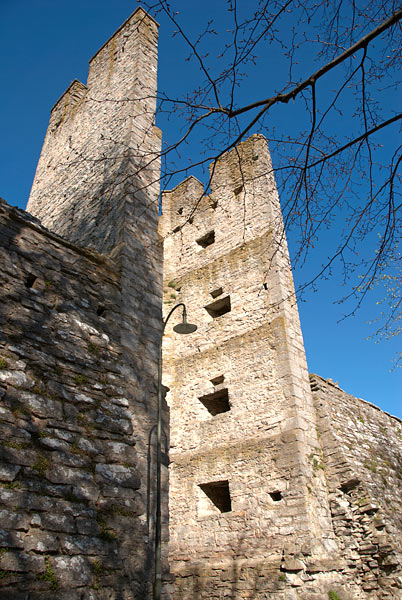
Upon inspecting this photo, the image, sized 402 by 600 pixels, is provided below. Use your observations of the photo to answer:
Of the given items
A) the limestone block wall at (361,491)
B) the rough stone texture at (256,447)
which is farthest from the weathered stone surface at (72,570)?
the limestone block wall at (361,491)

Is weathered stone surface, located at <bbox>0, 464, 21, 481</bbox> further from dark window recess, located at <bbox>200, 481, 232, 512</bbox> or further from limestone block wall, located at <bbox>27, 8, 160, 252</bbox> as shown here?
dark window recess, located at <bbox>200, 481, 232, 512</bbox>

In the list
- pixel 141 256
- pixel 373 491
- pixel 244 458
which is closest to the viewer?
pixel 141 256

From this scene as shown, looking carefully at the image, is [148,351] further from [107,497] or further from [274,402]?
[274,402]

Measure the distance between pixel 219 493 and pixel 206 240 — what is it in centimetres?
731

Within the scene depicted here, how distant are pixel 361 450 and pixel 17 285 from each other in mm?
8408

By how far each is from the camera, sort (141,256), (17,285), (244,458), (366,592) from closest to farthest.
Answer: (17,285), (141,256), (366,592), (244,458)

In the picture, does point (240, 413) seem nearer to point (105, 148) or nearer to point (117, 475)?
point (105, 148)

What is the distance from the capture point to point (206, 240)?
1418cm

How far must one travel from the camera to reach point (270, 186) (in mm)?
12680

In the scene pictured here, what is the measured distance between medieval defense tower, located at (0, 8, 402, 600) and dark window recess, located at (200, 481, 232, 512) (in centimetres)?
3

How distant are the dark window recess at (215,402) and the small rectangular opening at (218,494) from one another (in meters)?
1.79

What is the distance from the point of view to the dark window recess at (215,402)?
1137 centimetres

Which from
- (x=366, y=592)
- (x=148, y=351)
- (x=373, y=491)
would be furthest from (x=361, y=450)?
(x=148, y=351)

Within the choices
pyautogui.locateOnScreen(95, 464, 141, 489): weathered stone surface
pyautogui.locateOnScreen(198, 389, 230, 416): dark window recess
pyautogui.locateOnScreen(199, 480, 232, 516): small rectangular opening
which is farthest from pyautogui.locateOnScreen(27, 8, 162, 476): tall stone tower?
pyautogui.locateOnScreen(199, 480, 232, 516): small rectangular opening
